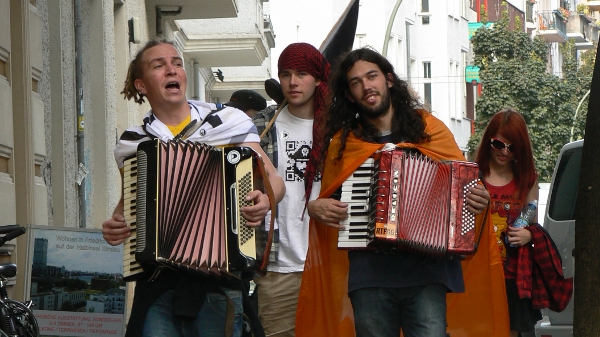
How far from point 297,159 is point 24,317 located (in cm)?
181

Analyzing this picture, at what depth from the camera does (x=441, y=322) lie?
6074 mm

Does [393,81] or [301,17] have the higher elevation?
[301,17]

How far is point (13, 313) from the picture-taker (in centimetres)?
698

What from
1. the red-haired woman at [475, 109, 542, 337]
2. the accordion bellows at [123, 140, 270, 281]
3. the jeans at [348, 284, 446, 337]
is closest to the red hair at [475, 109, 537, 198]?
the red-haired woman at [475, 109, 542, 337]

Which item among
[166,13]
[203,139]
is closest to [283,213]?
[203,139]

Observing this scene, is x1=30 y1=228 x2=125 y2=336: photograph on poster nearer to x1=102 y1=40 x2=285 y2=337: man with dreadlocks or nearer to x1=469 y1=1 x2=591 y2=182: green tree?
x1=102 y1=40 x2=285 y2=337: man with dreadlocks

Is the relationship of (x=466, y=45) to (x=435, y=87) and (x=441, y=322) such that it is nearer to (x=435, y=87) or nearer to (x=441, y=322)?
(x=435, y=87)

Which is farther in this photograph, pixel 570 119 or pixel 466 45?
pixel 466 45

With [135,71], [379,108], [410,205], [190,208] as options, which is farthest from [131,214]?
[379,108]

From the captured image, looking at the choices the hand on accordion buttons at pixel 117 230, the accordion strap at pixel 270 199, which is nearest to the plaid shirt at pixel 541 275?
the accordion strap at pixel 270 199

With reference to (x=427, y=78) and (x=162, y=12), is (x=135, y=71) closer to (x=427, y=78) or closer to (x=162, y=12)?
(x=162, y=12)

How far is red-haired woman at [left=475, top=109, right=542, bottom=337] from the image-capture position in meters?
8.05

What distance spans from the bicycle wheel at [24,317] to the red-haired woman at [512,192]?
2.97 meters

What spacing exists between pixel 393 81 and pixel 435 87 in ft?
161
